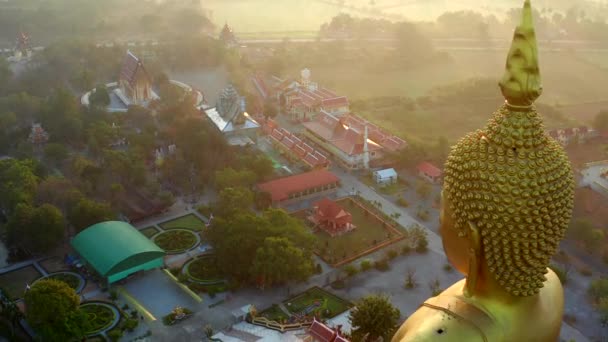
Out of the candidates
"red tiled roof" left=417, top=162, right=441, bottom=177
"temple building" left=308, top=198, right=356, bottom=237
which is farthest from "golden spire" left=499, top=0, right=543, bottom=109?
"red tiled roof" left=417, top=162, right=441, bottom=177

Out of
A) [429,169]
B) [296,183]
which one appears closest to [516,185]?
[296,183]

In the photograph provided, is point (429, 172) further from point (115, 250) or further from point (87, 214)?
point (87, 214)

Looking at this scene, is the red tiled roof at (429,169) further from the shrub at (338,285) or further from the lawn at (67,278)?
the lawn at (67,278)

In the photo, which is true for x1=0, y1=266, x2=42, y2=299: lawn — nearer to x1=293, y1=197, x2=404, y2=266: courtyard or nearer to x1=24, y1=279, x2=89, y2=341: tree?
x1=24, y1=279, x2=89, y2=341: tree

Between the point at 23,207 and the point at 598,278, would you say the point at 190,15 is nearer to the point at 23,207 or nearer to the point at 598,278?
the point at 23,207

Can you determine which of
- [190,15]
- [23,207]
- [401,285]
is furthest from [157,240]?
[190,15]

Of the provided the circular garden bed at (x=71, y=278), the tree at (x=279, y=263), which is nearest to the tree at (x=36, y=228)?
the circular garden bed at (x=71, y=278)
